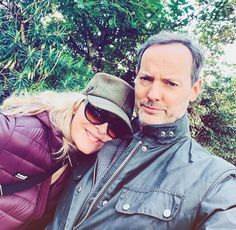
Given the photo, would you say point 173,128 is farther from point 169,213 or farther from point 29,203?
point 29,203

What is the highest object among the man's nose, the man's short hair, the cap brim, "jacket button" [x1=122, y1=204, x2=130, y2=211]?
the man's short hair

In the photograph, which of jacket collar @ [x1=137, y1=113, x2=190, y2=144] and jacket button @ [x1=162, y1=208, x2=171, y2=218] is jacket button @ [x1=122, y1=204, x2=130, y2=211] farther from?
jacket collar @ [x1=137, y1=113, x2=190, y2=144]

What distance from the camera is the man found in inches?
65.7

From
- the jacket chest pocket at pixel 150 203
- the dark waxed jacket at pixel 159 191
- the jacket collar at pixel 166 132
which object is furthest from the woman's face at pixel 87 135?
the jacket chest pocket at pixel 150 203

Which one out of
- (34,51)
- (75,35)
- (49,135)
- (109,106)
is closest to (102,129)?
(109,106)

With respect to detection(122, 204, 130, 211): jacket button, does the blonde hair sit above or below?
above

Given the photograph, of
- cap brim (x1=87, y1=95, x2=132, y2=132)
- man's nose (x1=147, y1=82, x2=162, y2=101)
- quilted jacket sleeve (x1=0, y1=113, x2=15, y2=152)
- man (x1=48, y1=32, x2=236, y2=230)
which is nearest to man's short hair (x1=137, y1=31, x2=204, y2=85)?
man (x1=48, y1=32, x2=236, y2=230)

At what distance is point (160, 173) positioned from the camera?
190 cm

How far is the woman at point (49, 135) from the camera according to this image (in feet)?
7.09

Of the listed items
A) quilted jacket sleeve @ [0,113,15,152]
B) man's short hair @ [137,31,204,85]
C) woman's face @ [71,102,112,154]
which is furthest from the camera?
woman's face @ [71,102,112,154]

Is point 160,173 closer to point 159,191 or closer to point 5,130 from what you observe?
point 159,191

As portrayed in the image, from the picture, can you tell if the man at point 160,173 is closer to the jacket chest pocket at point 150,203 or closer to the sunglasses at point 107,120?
the jacket chest pocket at point 150,203

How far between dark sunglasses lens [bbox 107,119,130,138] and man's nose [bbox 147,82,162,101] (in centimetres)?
29

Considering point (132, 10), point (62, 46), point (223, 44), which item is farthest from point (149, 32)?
point (223, 44)
